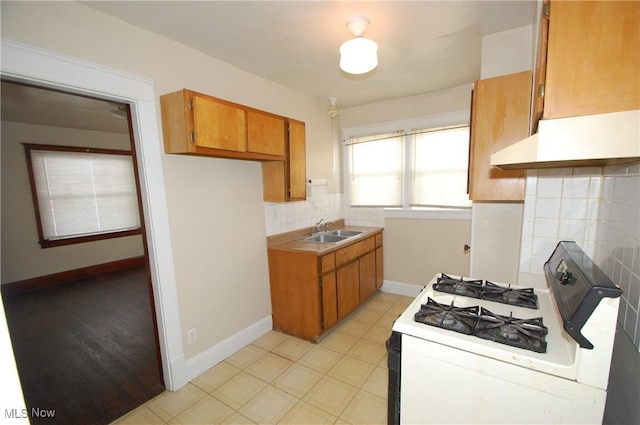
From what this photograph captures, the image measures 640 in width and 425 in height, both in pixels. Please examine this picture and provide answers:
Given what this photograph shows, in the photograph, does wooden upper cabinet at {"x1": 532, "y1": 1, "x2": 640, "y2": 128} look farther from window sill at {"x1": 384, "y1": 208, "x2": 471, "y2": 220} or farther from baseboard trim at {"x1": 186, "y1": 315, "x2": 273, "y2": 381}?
baseboard trim at {"x1": 186, "y1": 315, "x2": 273, "y2": 381}

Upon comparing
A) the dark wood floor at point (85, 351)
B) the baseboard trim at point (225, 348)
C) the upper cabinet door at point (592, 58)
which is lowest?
the dark wood floor at point (85, 351)

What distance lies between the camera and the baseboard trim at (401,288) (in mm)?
3463

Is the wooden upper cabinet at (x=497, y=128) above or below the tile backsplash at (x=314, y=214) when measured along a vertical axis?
above

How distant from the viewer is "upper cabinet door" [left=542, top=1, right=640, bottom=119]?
84cm

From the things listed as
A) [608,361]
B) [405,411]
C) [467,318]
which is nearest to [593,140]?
[608,361]

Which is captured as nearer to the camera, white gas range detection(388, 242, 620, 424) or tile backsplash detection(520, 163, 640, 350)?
white gas range detection(388, 242, 620, 424)

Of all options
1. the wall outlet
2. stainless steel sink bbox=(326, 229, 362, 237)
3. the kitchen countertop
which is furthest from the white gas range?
stainless steel sink bbox=(326, 229, 362, 237)

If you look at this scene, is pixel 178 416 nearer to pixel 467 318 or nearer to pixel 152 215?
pixel 152 215

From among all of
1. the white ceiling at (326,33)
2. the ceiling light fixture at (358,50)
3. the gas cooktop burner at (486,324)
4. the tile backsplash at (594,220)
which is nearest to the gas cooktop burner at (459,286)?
the gas cooktop burner at (486,324)

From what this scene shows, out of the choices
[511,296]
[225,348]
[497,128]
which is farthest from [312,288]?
[497,128]

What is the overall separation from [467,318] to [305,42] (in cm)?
201

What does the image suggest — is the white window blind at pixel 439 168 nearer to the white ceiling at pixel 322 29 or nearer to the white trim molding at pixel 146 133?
the white ceiling at pixel 322 29

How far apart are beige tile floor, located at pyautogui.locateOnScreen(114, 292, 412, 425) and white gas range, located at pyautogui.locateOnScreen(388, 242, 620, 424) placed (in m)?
0.80

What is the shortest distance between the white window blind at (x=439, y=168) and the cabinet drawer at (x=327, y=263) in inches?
56.0
